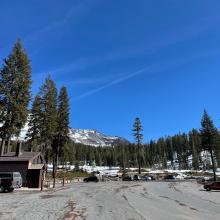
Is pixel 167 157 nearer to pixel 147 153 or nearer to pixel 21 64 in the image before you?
pixel 147 153

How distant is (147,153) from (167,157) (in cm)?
1400

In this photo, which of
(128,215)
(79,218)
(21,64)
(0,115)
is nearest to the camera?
(79,218)

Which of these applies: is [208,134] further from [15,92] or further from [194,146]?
[194,146]

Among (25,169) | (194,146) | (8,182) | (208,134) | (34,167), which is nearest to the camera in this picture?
(8,182)

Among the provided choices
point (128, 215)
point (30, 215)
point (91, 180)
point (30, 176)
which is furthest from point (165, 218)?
point (91, 180)

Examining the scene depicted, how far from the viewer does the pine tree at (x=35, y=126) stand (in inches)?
2371

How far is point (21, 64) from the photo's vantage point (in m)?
49.7

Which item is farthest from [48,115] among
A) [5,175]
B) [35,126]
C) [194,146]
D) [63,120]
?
[194,146]

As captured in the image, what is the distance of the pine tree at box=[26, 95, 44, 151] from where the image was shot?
2371 inches

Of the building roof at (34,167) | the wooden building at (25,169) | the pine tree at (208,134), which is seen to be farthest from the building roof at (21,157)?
the pine tree at (208,134)

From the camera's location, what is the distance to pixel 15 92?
156 feet

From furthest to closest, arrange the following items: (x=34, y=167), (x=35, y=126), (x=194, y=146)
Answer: (x=194, y=146) < (x=35, y=126) < (x=34, y=167)

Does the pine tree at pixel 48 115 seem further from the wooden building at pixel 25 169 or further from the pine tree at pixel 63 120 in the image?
the wooden building at pixel 25 169

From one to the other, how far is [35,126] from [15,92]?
14.3m
